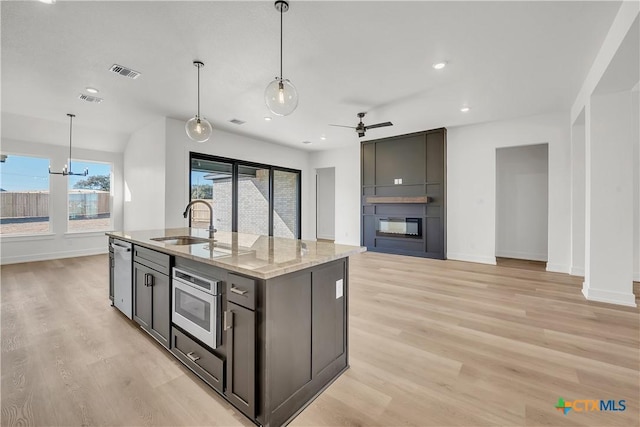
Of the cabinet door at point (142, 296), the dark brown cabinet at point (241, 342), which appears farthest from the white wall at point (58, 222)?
the dark brown cabinet at point (241, 342)

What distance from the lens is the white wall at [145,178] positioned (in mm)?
5301

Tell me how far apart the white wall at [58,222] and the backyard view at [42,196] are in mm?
108

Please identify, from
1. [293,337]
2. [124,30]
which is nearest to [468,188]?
[293,337]

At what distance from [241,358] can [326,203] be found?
27.6ft

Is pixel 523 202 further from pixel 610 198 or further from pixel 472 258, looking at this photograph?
pixel 610 198

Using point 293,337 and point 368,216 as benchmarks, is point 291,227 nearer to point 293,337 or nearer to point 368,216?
point 368,216

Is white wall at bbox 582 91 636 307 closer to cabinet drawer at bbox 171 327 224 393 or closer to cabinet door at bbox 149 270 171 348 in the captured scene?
cabinet drawer at bbox 171 327 224 393

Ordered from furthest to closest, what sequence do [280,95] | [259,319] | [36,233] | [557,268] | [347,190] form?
[347,190], [36,233], [557,268], [280,95], [259,319]

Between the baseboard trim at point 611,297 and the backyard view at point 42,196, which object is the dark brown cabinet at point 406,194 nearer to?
the baseboard trim at point 611,297

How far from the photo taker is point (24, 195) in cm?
573

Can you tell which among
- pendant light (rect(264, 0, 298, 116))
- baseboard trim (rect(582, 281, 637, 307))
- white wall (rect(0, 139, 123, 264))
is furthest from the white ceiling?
baseboard trim (rect(582, 281, 637, 307))

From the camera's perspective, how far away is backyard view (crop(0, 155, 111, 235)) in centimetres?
555

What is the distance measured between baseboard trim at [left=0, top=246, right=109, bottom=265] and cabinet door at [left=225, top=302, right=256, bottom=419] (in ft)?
22.8

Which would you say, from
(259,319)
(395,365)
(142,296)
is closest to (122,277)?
(142,296)
